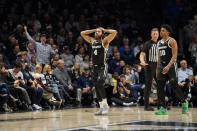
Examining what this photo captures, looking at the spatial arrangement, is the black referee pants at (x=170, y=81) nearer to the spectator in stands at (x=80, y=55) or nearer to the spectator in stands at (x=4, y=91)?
the spectator in stands at (x=4, y=91)

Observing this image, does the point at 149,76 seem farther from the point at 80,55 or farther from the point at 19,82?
the point at 80,55

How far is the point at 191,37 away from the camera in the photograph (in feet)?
60.5

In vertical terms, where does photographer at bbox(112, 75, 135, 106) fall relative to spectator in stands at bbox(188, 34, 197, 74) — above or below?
below

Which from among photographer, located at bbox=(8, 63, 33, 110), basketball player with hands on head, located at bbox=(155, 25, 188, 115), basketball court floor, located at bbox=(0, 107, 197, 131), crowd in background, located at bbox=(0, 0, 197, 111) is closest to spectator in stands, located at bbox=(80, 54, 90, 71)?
crowd in background, located at bbox=(0, 0, 197, 111)

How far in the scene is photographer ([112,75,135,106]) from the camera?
15.3 meters

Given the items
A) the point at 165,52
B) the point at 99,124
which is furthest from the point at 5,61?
the point at 99,124

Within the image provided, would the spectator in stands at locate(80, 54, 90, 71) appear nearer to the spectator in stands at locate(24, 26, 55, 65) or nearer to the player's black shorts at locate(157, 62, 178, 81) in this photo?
the spectator in stands at locate(24, 26, 55, 65)

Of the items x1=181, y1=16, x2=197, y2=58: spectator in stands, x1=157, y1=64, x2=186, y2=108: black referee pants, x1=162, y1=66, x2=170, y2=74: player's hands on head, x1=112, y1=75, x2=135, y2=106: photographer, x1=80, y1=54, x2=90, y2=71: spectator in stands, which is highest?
x1=181, y1=16, x2=197, y2=58: spectator in stands

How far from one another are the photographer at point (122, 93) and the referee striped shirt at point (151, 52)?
3352 mm

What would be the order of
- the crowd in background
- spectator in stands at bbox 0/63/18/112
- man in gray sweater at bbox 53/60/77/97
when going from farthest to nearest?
man in gray sweater at bbox 53/60/77/97, the crowd in background, spectator in stands at bbox 0/63/18/112

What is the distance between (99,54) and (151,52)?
153cm

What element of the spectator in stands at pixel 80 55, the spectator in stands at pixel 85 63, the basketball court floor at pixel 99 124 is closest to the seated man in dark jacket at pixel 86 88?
the spectator in stands at pixel 85 63

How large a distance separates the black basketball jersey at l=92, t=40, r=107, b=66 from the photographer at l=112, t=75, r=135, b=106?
418cm

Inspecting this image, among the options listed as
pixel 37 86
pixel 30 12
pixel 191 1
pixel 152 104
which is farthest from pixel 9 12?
pixel 191 1
